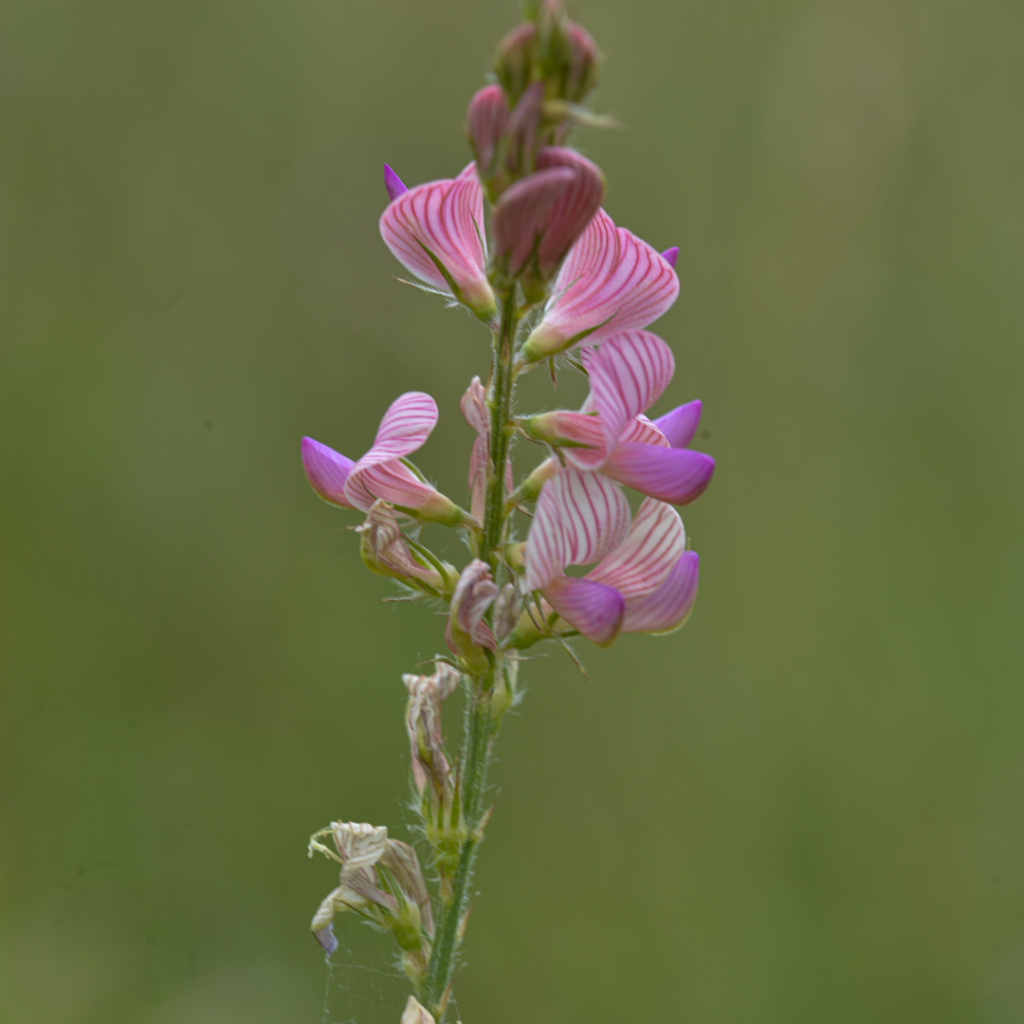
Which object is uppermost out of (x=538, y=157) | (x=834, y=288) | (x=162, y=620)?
(x=834, y=288)

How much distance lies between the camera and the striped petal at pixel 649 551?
1.69 meters

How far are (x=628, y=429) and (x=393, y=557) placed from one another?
1.55ft

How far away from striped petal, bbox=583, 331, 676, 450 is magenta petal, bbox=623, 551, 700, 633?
11.5 inches

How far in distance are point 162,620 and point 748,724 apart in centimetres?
262

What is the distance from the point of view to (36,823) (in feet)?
11.4

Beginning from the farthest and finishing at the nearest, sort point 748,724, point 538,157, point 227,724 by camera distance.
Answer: point 748,724
point 227,724
point 538,157

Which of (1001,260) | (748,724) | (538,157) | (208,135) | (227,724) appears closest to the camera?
(538,157)

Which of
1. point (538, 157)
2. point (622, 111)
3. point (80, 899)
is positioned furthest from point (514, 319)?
point (622, 111)

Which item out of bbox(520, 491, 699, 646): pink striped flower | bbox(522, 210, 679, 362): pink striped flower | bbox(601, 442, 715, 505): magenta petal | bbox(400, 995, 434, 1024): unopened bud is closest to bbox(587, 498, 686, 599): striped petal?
bbox(520, 491, 699, 646): pink striped flower

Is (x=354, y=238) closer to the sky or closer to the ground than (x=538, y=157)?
closer to the sky

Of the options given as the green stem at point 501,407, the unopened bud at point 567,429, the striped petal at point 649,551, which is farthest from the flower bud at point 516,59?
the striped petal at point 649,551

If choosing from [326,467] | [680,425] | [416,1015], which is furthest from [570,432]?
[416,1015]

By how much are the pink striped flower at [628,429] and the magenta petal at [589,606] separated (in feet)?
0.61

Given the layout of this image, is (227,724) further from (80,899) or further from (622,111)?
(622,111)
